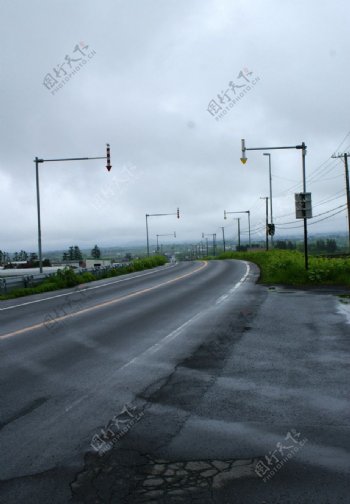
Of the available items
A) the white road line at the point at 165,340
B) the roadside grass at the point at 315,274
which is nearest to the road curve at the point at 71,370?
the white road line at the point at 165,340

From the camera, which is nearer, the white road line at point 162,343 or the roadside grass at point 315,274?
the white road line at point 162,343

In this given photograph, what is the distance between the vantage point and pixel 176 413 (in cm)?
528

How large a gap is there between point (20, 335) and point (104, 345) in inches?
93.2

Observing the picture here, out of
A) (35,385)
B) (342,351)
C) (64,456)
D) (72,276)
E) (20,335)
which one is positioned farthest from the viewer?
(72,276)

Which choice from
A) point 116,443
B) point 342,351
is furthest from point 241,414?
point 342,351

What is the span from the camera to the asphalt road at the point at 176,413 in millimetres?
3758

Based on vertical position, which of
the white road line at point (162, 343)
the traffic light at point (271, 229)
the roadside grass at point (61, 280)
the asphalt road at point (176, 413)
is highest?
the traffic light at point (271, 229)

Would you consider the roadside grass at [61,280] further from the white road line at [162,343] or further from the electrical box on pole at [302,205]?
the electrical box on pole at [302,205]

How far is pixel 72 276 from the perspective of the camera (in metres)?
25.4

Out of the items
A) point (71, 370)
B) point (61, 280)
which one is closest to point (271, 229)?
point (61, 280)

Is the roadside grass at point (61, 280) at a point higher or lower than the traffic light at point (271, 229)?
lower

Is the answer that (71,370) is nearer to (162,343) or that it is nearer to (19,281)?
(162,343)

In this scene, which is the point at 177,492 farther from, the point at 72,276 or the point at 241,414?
the point at 72,276

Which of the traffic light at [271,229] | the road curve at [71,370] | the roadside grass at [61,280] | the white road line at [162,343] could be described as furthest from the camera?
the traffic light at [271,229]
